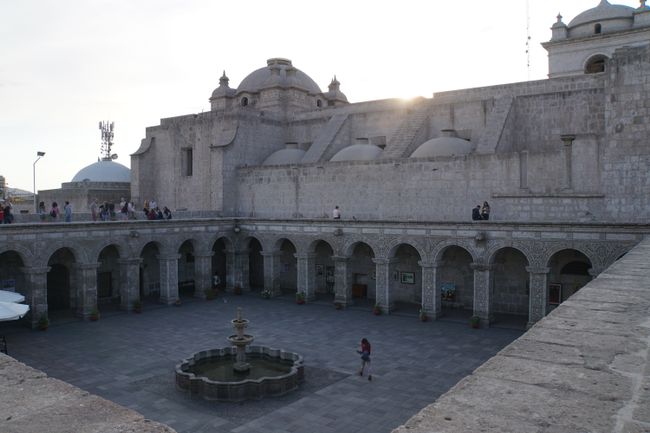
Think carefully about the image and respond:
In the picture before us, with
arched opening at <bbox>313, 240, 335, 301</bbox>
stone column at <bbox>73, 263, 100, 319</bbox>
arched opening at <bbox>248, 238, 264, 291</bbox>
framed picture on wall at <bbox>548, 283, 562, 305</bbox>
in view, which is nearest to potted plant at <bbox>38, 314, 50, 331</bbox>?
stone column at <bbox>73, 263, 100, 319</bbox>

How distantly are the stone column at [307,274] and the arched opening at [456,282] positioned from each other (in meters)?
6.59

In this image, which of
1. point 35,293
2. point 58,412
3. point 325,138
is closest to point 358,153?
point 325,138

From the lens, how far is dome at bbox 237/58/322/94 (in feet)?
127

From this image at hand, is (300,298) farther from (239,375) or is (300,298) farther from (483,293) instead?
(239,375)

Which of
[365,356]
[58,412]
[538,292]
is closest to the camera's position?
[58,412]

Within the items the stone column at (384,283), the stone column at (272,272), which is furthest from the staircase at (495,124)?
the stone column at (272,272)

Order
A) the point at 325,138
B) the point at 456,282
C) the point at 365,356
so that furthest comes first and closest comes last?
the point at 325,138, the point at 456,282, the point at 365,356

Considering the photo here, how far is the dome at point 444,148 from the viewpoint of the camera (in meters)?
26.4

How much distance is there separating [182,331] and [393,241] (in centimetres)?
996

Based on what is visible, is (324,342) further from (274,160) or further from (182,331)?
(274,160)

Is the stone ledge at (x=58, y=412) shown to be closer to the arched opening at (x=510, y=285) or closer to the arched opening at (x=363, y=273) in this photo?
the arched opening at (x=510, y=285)

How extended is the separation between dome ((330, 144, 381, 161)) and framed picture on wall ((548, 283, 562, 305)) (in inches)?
444

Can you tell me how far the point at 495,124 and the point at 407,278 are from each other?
8.65 meters

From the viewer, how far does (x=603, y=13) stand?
103 feet
